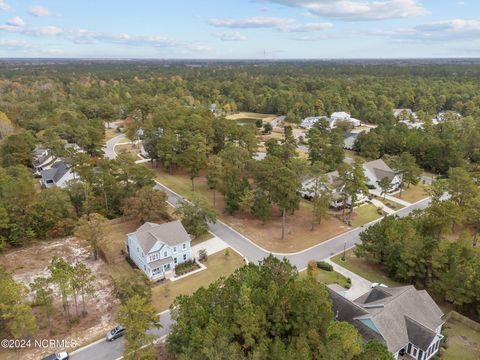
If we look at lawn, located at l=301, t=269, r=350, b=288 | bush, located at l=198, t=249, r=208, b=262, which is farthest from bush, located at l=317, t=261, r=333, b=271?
bush, located at l=198, t=249, r=208, b=262

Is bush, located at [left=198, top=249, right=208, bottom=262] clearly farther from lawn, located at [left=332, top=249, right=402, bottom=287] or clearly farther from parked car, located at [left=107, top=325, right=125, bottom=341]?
lawn, located at [left=332, top=249, right=402, bottom=287]

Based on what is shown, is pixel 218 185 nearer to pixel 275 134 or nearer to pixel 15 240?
pixel 15 240

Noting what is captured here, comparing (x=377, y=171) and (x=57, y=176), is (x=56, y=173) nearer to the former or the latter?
(x=57, y=176)

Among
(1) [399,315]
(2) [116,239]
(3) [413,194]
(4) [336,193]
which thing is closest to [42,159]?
(2) [116,239]

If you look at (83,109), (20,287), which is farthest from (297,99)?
(20,287)

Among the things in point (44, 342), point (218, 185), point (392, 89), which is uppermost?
point (392, 89)

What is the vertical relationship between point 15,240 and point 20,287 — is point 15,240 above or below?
below

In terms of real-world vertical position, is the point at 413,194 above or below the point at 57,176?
below
